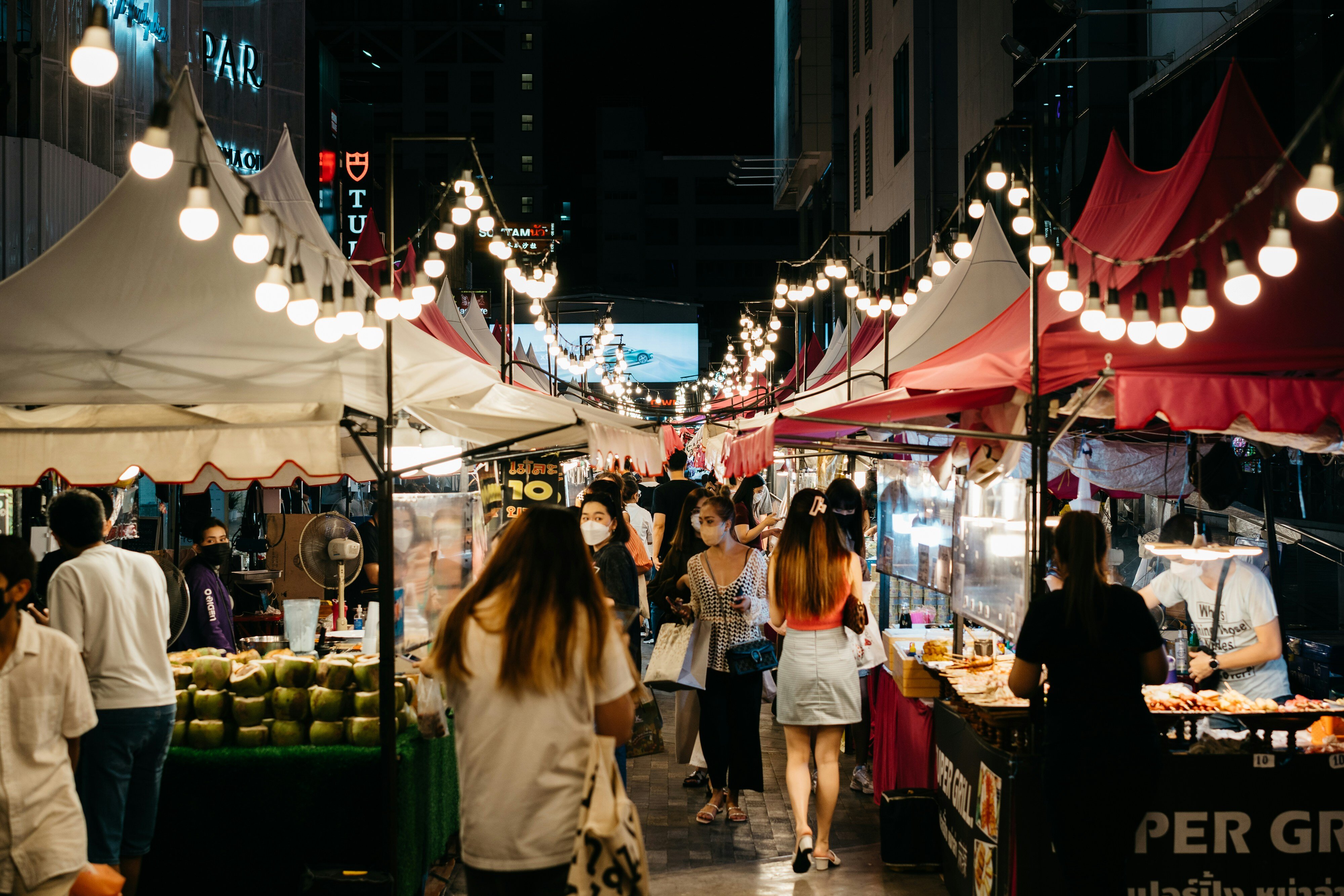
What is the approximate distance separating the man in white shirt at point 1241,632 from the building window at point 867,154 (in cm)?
Answer: 2294

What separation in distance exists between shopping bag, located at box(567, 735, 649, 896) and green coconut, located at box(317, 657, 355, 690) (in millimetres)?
2768

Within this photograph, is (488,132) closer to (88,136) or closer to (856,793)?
(88,136)

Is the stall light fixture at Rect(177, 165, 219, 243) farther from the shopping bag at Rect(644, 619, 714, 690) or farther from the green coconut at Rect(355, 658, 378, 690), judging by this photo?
the shopping bag at Rect(644, 619, 714, 690)

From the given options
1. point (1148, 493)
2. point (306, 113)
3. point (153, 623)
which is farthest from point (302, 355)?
point (306, 113)

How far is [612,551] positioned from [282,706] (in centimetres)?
238

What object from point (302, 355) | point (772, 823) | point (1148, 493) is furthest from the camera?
point (1148, 493)

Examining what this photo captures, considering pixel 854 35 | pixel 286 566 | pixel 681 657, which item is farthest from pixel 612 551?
pixel 854 35

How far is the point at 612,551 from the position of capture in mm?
7109

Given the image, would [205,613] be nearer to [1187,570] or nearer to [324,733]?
[324,733]

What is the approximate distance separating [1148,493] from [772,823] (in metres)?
4.85

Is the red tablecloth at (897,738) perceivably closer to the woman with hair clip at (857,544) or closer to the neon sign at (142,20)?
the woman with hair clip at (857,544)

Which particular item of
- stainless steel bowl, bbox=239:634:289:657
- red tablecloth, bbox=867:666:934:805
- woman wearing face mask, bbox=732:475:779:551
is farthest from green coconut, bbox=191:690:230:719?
red tablecloth, bbox=867:666:934:805

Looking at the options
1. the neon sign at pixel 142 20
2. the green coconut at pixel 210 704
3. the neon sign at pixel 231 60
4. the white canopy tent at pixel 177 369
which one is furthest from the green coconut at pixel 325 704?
the neon sign at pixel 231 60

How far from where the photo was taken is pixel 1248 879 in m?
4.84
